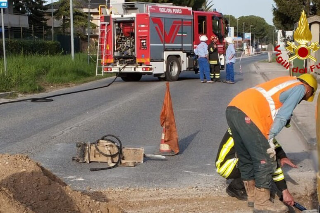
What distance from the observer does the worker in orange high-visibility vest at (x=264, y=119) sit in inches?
226

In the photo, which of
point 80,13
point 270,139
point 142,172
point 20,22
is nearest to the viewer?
point 270,139

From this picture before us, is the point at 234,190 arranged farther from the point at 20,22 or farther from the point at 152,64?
the point at 20,22

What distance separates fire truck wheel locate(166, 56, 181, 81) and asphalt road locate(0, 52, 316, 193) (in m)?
4.23

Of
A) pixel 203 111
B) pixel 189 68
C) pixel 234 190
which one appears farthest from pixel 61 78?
pixel 234 190

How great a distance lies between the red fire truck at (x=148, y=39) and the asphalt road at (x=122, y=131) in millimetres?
3659

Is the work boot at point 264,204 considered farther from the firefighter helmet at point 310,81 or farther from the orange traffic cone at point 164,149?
the orange traffic cone at point 164,149

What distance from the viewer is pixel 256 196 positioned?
5949mm

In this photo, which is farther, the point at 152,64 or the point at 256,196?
the point at 152,64

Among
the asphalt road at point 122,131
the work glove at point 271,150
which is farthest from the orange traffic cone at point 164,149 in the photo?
the work glove at point 271,150

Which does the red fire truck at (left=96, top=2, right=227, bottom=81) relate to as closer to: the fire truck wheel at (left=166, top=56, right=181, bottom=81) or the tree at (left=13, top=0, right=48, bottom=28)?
the fire truck wheel at (left=166, top=56, right=181, bottom=81)

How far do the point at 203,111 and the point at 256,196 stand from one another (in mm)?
8564

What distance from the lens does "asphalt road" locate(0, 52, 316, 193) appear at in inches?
307

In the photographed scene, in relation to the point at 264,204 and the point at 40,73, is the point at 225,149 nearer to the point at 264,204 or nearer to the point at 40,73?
the point at 264,204

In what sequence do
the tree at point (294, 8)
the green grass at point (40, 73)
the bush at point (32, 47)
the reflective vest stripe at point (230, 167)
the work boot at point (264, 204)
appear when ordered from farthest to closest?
the bush at point (32, 47), the tree at point (294, 8), the green grass at point (40, 73), the reflective vest stripe at point (230, 167), the work boot at point (264, 204)
